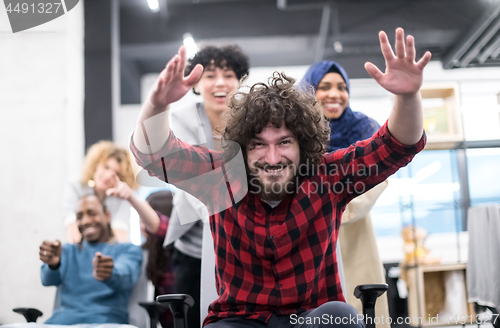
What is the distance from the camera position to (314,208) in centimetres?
110

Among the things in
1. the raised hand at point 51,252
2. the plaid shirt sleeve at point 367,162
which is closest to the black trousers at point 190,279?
the raised hand at point 51,252

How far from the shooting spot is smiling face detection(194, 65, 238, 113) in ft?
5.51

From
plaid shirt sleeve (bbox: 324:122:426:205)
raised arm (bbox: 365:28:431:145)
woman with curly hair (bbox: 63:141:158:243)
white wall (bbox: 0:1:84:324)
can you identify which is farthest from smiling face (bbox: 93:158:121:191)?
raised arm (bbox: 365:28:431:145)

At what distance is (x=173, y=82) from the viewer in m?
0.92

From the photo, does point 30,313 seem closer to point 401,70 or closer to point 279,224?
point 279,224

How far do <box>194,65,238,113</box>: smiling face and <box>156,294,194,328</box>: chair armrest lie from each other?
84 centimetres

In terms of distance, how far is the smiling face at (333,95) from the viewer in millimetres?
1606

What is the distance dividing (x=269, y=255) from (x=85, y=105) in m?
3.10

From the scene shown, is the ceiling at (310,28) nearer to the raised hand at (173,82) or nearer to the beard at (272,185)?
the beard at (272,185)

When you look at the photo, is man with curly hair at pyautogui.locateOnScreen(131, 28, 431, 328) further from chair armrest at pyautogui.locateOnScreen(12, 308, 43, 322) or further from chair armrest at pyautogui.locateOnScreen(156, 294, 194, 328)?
chair armrest at pyautogui.locateOnScreen(12, 308, 43, 322)

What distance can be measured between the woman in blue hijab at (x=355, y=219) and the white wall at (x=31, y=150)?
6.88 feet

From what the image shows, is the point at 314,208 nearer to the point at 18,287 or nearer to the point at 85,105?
the point at 18,287

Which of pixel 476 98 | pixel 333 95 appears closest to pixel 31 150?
pixel 333 95

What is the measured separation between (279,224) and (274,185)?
4.5 inches
